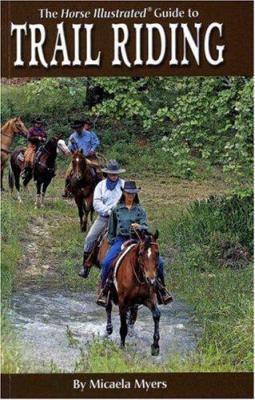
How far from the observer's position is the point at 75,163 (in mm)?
19094

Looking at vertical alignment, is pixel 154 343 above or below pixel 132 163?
below

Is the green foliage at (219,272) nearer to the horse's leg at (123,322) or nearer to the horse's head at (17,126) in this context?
the horse's leg at (123,322)

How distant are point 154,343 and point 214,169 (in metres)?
3.32

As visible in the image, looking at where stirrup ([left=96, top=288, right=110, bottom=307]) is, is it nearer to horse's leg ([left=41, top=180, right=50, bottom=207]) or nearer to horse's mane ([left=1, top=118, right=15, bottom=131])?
horse's mane ([left=1, top=118, right=15, bottom=131])

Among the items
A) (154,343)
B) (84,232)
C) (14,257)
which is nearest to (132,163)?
(84,232)

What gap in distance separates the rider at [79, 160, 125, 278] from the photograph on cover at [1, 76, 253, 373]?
2 cm

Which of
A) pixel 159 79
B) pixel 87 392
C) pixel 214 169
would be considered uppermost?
pixel 159 79

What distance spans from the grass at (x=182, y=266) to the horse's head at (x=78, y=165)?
683 millimetres

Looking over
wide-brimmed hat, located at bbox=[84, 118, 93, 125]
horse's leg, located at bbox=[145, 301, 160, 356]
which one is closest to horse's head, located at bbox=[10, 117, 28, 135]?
wide-brimmed hat, located at bbox=[84, 118, 93, 125]

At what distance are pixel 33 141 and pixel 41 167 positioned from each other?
0.82 meters

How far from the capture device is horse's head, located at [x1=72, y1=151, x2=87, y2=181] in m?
18.8

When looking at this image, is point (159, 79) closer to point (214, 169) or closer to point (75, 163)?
point (214, 169)

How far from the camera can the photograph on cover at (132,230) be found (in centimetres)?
1452

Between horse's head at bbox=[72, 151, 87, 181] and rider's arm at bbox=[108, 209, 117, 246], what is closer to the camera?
rider's arm at bbox=[108, 209, 117, 246]
